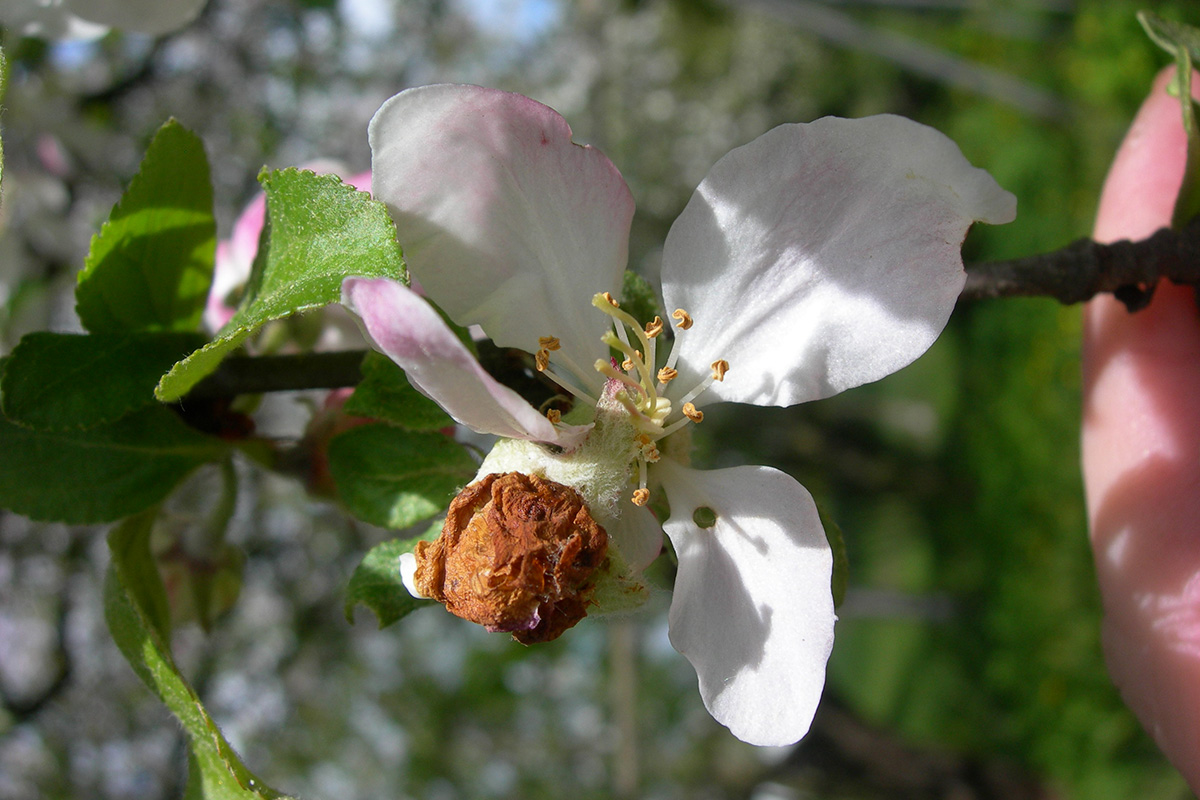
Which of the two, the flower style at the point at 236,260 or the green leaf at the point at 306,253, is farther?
the flower style at the point at 236,260

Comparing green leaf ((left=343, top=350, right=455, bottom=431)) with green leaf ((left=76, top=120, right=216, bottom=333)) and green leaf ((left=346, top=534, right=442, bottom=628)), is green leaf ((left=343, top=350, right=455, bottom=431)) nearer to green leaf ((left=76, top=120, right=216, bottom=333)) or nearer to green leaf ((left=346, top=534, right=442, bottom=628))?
green leaf ((left=346, top=534, right=442, bottom=628))

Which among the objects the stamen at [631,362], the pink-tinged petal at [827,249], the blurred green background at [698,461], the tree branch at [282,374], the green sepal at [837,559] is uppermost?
the pink-tinged petal at [827,249]

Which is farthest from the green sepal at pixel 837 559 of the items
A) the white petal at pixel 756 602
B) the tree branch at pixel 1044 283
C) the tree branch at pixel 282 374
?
the tree branch at pixel 282 374

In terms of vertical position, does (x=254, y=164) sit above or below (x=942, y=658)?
above

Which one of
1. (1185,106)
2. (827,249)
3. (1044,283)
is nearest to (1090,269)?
(1044,283)

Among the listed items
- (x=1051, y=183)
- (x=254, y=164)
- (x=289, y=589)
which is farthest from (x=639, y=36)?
Result: (x=289, y=589)

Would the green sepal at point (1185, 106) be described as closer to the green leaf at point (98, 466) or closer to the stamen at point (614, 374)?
the stamen at point (614, 374)

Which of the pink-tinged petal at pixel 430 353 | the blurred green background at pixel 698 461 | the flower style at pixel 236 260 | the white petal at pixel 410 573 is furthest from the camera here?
the blurred green background at pixel 698 461

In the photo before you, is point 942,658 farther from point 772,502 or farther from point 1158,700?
point 772,502
